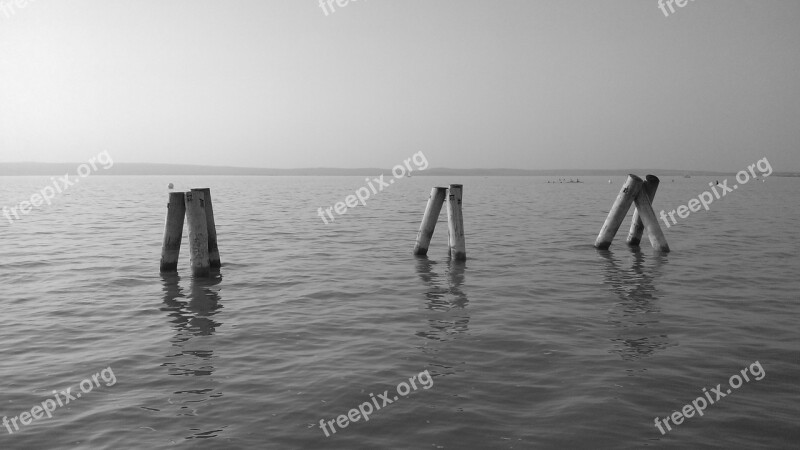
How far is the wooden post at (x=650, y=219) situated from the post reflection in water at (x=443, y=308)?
19.1 ft

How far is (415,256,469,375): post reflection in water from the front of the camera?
881 cm

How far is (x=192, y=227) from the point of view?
45.9ft

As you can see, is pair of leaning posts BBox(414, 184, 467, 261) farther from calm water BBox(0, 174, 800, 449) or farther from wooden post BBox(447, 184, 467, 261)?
calm water BBox(0, 174, 800, 449)

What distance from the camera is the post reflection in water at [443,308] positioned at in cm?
881

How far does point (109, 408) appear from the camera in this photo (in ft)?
21.3

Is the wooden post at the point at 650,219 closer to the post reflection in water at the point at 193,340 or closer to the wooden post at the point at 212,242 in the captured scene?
the wooden post at the point at 212,242

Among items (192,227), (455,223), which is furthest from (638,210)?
A: (192,227)

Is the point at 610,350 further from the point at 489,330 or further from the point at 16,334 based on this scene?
the point at 16,334

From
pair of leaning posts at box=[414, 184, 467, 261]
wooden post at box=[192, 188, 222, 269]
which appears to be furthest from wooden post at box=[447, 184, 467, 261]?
wooden post at box=[192, 188, 222, 269]

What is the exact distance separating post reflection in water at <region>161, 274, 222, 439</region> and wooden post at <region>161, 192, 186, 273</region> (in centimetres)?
36

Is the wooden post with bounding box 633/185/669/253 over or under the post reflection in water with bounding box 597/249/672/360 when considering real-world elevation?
over

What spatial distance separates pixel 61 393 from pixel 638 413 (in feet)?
21.4

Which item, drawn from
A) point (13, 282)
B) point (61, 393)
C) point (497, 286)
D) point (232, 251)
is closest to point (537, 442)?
point (61, 393)

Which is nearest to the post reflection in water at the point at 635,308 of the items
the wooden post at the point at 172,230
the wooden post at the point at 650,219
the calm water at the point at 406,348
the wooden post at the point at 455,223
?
A: the calm water at the point at 406,348
